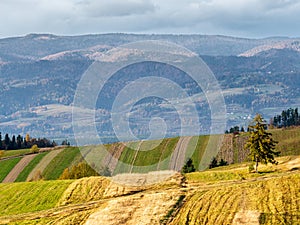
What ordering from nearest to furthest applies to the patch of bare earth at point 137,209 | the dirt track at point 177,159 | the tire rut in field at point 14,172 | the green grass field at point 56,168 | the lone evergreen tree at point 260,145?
the patch of bare earth at point 137,209 → the lone evergreen tree at point 260,145 → the dirt track at point 177,159 → the green grass field at point 56,168 → the tire rut in field at point 14,172

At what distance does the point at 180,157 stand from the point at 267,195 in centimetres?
11484

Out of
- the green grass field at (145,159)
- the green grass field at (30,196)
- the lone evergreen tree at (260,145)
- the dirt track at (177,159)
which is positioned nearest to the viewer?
the green grass field at (30,196)

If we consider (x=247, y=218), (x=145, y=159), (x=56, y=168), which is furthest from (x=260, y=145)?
(x=56, y=168)

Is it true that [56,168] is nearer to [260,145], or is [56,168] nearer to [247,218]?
[260,145]

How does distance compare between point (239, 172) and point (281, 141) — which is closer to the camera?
point (239, 172)

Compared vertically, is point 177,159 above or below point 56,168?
above

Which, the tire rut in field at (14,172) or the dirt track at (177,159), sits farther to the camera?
the tire rut in field at (14,172)

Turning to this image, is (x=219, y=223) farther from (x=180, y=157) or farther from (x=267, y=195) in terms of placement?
(x=180, y=157)

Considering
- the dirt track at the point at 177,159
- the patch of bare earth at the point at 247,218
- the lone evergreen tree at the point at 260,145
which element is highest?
the lone evergreen tree at the point at 260,145

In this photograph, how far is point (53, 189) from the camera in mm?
90125

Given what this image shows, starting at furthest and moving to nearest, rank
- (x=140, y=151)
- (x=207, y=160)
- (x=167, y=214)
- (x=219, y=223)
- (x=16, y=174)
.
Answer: (x=140, y=151) → (x=16, y=174) → (x=207, y=160) → (x=167, y=214) → (x=219, y=223)

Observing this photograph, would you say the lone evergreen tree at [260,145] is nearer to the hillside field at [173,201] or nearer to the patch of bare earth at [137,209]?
the hillside field at [173,201]

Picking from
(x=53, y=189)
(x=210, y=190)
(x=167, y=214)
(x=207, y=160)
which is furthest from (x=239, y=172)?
(x=207, y=160)

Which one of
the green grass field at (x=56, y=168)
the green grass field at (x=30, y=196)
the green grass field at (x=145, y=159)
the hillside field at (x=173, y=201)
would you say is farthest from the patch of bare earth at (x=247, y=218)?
the green grass field at (x=56, y=168)
